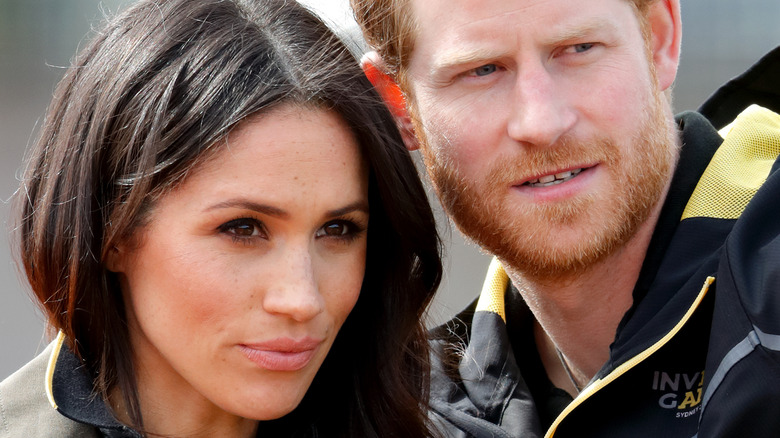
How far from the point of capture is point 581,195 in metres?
2.40

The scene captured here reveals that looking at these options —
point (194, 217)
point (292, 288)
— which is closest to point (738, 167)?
point (292, 288)

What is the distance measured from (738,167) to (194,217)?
4.00 ft

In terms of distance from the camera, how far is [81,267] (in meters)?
2.03

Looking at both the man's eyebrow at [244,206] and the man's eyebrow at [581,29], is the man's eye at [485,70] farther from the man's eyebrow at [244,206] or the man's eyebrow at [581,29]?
the man's eyebrow at [244,206]

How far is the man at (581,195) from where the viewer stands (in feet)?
6.93

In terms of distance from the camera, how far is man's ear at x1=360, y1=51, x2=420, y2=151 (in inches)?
107

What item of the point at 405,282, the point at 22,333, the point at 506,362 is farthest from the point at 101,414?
the point at 22,333

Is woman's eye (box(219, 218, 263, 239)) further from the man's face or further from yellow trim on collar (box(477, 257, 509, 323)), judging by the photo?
yellow trim on collar (box(477, 257, 509, 323))

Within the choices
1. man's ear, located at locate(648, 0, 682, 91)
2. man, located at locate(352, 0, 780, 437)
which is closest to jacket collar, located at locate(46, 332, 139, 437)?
man, located at locate(352, 0, 780, 437)

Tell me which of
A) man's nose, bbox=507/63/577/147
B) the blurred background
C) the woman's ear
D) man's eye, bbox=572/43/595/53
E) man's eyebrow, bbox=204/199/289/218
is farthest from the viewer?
the blurred background

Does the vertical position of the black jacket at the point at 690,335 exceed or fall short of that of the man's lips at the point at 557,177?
it falls short

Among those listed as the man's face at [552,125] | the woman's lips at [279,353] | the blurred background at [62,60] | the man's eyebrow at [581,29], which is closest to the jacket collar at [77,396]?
the woman's lips at [279,353]

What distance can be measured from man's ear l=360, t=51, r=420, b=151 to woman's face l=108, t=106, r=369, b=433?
564 millimetres

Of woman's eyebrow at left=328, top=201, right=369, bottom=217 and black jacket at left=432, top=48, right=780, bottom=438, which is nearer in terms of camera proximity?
black jacket at left=432, top=48, right=780, bottom=438
